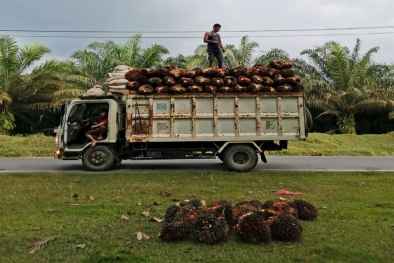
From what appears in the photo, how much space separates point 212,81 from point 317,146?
9.54 m

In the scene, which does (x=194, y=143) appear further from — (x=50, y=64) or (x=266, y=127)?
(x=50, y=64)

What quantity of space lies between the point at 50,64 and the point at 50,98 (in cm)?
185

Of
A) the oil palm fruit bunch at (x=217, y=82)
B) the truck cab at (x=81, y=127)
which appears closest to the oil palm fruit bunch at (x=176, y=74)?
the oil palm fruit bunch at (x=217, y=82)

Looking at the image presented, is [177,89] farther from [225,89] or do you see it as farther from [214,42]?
[214,42]

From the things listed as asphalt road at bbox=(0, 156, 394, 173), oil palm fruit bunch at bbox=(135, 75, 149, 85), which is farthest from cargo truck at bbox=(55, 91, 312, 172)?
asphalt road at bbox=(0, 156, 394, 173)

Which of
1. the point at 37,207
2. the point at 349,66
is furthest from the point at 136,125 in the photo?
the point at 349,66

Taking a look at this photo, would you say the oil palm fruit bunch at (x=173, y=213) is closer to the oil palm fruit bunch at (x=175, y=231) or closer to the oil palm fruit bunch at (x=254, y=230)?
the oil palm fruit bunch at (x=175, y=231)

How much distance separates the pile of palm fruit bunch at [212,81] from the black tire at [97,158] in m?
1.79

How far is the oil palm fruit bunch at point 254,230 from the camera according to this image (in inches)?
175

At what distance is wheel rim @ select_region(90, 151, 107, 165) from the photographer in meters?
11.2

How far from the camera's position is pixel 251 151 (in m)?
11.0

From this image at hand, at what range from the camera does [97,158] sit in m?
11.2

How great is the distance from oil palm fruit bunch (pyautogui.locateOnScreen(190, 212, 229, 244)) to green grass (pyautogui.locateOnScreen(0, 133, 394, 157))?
1273 cm

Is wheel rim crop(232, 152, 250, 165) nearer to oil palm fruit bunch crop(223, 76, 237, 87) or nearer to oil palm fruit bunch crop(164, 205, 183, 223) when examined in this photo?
oil palm fruit bunch crop(223, 76, 237, 87)
